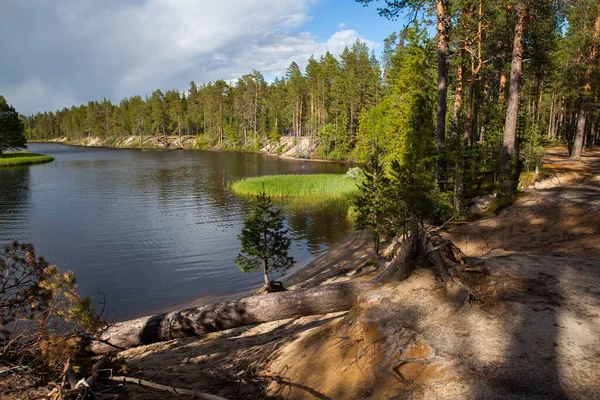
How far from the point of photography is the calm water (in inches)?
714

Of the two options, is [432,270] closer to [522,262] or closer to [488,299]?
[488,299]

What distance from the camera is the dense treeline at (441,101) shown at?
1644 cm

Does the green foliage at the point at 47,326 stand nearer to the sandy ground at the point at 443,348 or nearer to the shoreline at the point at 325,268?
the sandy ground at the point at 443,348

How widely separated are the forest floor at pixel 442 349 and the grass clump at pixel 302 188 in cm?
2979

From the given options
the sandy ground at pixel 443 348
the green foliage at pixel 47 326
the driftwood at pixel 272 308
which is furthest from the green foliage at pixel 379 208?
the green foliage at pixel 47 326

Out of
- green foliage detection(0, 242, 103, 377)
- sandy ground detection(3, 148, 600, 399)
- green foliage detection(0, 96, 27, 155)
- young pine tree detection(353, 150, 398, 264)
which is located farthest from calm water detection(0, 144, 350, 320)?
green foliage detection(0, 96, 27, 155)

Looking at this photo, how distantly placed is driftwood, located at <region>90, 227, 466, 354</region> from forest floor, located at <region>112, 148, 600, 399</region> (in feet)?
1.29

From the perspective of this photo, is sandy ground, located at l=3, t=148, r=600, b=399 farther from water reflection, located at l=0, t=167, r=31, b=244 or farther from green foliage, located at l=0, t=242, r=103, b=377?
water reflection, located at l=0, t=167, r=31, b=244

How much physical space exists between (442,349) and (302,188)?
118ft

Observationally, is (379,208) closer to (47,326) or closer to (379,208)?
(379,208)

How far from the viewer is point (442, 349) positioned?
186 inches

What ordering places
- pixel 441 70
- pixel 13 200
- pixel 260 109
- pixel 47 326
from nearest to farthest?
pixel 47 326 → pixel 441 70 → pixel 13 200 → pixel 260 109

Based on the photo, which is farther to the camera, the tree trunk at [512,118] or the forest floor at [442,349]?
the tree trunk at [512,118]

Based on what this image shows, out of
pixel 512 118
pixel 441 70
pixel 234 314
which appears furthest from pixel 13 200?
pixel 512 118
